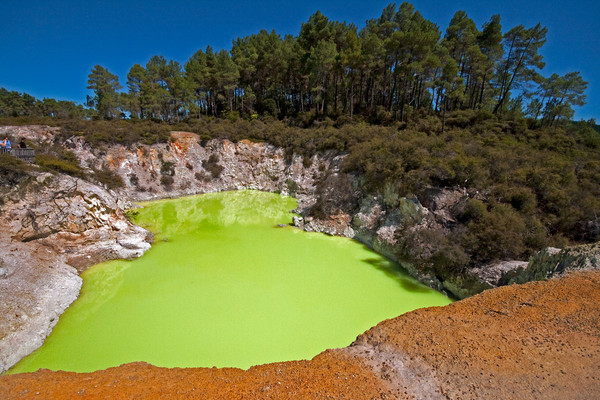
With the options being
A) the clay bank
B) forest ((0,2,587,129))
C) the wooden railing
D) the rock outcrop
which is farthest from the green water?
forest ((0,2,587,129))

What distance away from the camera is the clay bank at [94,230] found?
27.1 ft

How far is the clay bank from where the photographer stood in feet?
27.1

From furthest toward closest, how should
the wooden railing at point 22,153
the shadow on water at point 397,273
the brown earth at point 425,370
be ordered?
the wooden railing at point 22,153 < the shadow on water at point 397,273 < the brown earth at point 425,370

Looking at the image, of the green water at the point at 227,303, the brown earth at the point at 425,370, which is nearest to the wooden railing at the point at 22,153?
→ the green water at the point at 227,303

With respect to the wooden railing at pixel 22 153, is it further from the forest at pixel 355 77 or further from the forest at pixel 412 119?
the forest at pixel 355 77

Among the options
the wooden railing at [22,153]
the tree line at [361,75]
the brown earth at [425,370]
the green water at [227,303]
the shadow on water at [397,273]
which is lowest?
the green water at [227,303]

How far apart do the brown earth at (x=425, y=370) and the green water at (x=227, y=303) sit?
2.04m

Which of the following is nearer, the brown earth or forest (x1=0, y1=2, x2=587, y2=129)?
the brown earth

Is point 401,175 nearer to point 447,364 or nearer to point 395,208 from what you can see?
point 395,208

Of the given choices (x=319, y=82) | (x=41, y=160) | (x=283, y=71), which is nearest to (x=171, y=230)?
(x=41, y=160)

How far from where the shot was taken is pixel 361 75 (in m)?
34.4

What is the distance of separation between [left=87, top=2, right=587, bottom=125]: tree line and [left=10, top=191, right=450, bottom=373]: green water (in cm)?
2383

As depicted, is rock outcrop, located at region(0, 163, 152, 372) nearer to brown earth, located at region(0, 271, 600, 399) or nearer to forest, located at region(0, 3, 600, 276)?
forest, located at region(0, 3, 600, 276)

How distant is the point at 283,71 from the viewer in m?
39.5
